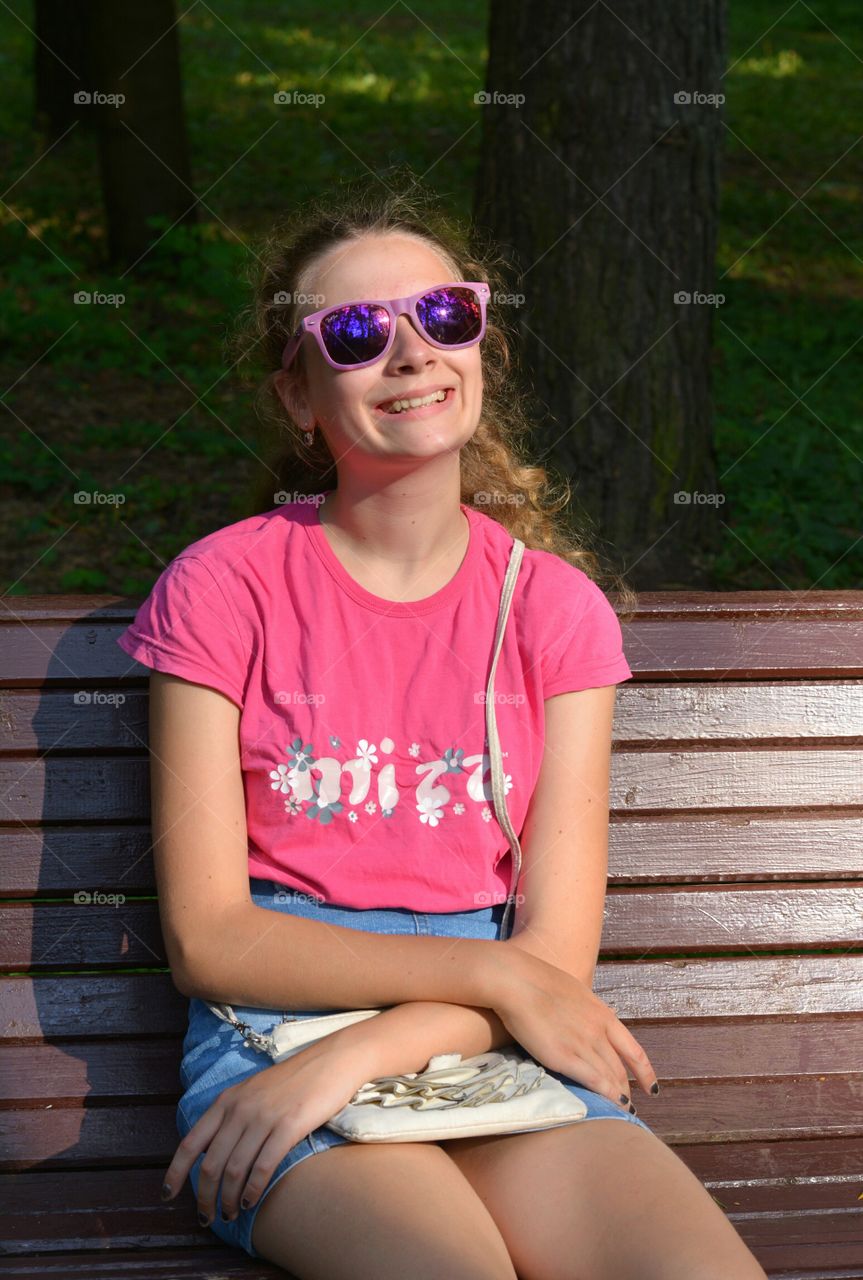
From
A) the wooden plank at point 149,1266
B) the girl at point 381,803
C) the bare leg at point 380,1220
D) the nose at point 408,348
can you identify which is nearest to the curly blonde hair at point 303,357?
the girl at point 381,803

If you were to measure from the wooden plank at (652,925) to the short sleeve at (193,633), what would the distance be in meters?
0.58

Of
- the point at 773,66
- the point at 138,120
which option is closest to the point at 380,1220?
the point at 138,120

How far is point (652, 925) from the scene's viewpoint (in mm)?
2881

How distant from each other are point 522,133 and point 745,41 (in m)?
14.2

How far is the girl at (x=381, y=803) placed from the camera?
7.00 ft

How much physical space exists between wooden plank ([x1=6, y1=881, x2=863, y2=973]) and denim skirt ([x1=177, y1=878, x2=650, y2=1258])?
272 millimetres

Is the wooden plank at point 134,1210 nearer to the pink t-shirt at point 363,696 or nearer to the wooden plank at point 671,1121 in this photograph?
the wooden plank at point 671,1121

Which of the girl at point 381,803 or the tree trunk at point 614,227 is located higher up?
the tree trunk at point 614,227

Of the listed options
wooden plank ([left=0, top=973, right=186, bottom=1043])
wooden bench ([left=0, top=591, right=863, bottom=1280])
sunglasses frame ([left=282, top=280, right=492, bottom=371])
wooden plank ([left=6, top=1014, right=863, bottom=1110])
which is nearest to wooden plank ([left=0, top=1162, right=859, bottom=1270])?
wooden bench ([left=0, top=591, right=863, bottom=1280])

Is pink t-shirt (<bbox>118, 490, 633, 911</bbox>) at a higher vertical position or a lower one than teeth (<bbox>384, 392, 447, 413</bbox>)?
lower

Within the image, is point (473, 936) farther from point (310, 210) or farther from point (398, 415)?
point (310, 210)

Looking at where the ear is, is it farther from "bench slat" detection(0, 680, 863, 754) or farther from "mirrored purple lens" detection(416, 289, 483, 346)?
"bench slat" detection(0, 680, 863, 754)

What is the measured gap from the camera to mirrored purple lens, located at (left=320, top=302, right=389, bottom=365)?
246 cm

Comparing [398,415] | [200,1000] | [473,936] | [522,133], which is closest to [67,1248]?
[200,1000]
